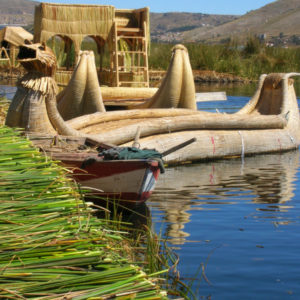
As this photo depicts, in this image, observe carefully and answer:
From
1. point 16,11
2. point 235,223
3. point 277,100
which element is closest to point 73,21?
point 277,100

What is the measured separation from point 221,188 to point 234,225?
87.8 inches

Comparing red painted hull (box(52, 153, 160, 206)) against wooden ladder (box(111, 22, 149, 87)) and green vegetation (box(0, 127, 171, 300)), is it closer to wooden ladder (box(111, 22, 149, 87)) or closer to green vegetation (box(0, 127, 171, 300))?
green vegetation (box(0, 127, 171, 300))

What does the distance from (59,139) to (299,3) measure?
446 ft

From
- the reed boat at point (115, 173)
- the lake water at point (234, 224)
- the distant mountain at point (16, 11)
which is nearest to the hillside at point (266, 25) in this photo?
the distant mountain at point (16, 11)

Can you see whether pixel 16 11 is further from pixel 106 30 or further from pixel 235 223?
pixel 235 223

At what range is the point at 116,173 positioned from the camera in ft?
23.6

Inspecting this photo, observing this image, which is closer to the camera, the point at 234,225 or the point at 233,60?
the point at 234,225

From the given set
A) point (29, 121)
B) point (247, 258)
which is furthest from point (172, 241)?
point (29, 121)

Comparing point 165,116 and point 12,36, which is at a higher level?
point 12,36

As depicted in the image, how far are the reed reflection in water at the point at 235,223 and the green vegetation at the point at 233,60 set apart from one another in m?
21.5

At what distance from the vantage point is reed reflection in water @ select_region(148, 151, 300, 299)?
5312 millimetres

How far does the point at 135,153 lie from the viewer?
730cm

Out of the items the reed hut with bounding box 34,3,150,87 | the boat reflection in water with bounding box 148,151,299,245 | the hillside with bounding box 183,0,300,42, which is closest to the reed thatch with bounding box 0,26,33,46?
the reed hut with bounding box 34,3,150,87

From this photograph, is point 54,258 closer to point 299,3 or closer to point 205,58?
point 205,58
